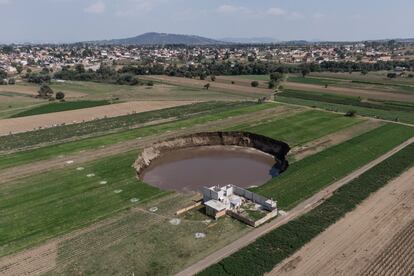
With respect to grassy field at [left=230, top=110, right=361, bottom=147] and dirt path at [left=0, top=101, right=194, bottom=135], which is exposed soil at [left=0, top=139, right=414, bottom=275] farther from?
dirt path at [left=0, top=101, right=194, bottom=135]

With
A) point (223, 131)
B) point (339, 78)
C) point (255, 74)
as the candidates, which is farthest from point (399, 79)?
point (223, 131)

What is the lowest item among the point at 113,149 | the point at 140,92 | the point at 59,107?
the point at 59,107

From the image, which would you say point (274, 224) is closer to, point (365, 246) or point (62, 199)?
point (365, 246)

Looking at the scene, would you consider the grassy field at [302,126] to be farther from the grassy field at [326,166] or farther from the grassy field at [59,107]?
the grassy field at [59,107]

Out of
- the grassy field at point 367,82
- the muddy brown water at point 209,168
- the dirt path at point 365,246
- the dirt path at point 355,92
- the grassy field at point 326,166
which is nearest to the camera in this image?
the dirt path at point 365,246

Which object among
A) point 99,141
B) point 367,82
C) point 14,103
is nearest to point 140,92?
point 14,103

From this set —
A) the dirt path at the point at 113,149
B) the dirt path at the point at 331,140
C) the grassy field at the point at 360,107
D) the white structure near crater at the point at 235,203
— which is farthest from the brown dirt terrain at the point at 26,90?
the white structure near crater at the point at 235,203
